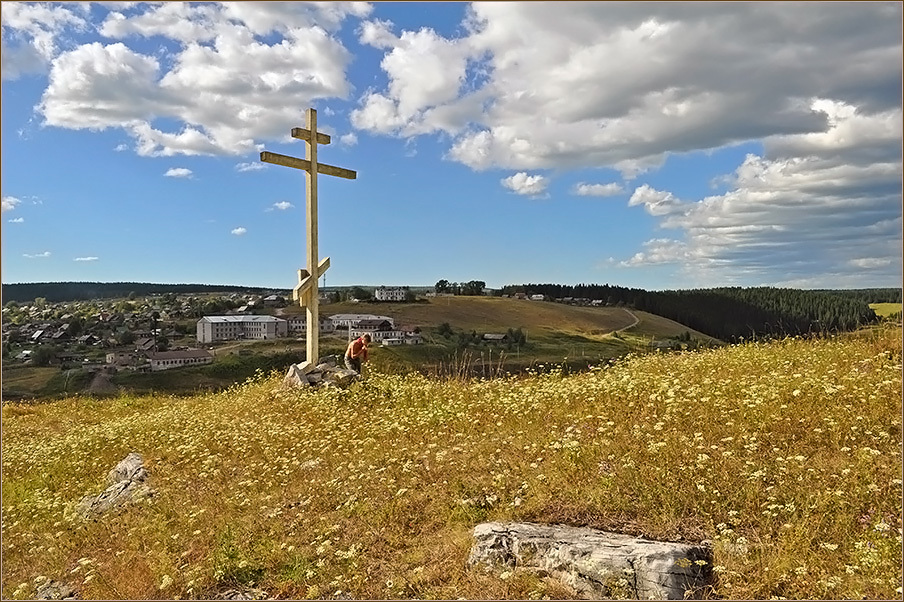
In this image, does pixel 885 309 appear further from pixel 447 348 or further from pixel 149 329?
pixel 149 329

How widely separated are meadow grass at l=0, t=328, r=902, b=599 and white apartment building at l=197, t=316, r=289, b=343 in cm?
1603

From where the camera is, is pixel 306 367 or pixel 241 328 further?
pixel 241 328

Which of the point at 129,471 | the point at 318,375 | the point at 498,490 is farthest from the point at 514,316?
the point at 498,490

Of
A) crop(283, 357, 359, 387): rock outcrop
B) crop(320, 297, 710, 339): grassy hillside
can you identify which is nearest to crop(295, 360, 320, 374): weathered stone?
crop(283, 357, 359, 387): rock outcrop

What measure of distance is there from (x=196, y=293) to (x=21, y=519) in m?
28.3

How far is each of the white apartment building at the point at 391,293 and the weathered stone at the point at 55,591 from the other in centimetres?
2825

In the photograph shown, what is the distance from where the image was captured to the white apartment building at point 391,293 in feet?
112

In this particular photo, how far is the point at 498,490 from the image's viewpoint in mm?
5633

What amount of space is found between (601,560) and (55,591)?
4.71 m

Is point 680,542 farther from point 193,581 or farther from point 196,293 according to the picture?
point 196,293

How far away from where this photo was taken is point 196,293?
33.9 m

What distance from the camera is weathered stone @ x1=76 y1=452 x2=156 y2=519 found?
714 cm

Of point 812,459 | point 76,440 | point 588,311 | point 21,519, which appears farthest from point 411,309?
point 812,459

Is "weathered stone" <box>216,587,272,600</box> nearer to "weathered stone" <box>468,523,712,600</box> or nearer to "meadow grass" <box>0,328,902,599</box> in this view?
"meadow grass" <box>0,328,902,599</box>
